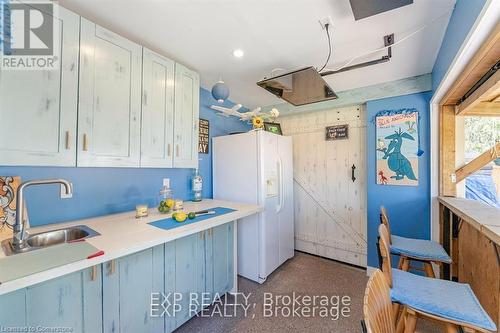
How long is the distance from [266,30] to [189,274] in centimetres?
201

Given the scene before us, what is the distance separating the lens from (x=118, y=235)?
4.16 ft

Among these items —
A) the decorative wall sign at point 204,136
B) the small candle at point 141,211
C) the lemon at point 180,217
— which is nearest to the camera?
the lemon at point 180,217

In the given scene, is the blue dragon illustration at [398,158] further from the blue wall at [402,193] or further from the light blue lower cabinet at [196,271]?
the light blue lower cabinet at [196,271]

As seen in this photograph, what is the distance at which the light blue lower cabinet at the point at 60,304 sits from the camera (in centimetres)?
96

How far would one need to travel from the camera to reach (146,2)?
1316 mm

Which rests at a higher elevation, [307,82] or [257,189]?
[307,82]

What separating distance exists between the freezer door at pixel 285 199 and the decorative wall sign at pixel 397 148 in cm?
109

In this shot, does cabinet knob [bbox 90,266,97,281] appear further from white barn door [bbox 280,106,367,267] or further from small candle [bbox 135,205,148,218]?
white barn door [bbox 280,106,367,267]

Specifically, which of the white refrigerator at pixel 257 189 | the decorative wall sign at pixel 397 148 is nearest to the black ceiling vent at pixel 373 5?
the white refrigerator at pixel 257 189

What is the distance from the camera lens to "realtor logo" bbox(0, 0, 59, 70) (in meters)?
1.15

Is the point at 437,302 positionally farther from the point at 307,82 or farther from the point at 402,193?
the point at 307,82

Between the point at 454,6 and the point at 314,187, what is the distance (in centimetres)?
227

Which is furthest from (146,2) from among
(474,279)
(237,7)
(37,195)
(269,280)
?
(474,279)

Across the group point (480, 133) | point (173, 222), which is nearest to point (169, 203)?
point (173, 222)
